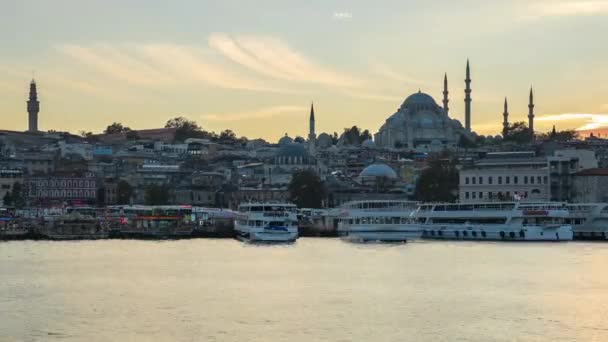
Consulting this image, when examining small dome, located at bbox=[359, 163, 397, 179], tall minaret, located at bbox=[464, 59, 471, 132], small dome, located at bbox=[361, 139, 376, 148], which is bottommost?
small dome, located at bbox=[359, 163, 397, 179]

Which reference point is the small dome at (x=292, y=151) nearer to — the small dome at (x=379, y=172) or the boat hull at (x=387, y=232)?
the small dome at (x=379, y=172)

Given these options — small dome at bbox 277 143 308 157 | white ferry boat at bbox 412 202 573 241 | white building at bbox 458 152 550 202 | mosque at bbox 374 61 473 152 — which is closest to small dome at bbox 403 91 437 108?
mosque at bbox 374 61 473 152

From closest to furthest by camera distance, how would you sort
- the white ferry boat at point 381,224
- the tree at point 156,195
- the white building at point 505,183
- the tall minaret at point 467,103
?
1. the white ferry boat at point 381,224
2. the white building at point 505,183
3. the tree at point 156,195
4. the tall minaret at point 467,103

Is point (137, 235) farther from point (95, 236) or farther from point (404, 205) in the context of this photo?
point (404, 205)

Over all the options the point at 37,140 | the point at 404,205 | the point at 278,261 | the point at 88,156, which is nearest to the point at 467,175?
the point at 404,205

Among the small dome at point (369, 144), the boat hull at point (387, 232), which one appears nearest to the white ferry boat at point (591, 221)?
the boat hull at point (387, 232)

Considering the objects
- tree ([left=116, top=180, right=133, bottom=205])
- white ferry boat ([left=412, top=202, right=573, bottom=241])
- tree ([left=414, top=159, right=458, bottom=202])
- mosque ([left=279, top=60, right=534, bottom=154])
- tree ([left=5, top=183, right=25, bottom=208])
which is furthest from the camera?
mosque ([left=279, top=60, right=534, bottom=154])

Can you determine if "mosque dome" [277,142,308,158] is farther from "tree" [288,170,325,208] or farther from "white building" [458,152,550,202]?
"white building" [458,152,550,202]
